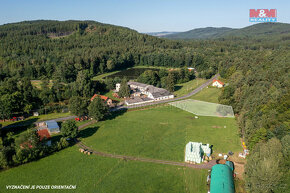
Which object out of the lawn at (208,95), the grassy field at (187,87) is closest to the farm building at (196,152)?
the lawn at (208,95)

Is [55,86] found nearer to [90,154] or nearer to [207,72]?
[90,154]

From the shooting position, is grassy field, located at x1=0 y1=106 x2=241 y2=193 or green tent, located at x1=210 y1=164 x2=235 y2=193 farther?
grassy field, located at x1=0 y1=106 x2=241 y2=193

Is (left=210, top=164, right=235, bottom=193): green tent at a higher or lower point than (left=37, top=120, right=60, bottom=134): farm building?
lower

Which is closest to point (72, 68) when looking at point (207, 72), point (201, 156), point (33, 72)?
point (33, 72)

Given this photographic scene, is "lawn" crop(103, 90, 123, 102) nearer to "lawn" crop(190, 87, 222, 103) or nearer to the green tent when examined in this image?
"lawn" crop(190, 87, 222, 103)

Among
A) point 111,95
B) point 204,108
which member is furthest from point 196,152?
point 111,95

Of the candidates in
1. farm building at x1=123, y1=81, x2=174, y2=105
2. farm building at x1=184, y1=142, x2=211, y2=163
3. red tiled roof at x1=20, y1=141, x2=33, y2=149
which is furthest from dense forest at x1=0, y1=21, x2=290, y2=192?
red tiled roof at x1=20, y1=141, x2=33, y2=149

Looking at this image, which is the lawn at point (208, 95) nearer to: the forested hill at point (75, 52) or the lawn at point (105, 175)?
the lawn at point (105, 175)
